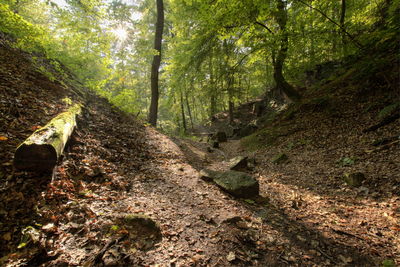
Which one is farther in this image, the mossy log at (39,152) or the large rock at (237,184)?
the large rock at (237,184)


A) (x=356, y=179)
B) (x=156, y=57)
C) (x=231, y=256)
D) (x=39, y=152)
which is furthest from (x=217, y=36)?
(x=231, y=256)

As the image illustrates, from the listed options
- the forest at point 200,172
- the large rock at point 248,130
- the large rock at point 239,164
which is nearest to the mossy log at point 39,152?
the forest at point 200,172

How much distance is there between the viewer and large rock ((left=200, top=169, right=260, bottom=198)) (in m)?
4.29

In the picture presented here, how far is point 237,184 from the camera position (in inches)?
173

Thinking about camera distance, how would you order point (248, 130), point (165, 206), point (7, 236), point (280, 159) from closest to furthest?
point (7, 236)
point (165, 206)
point (280, 159)
point (248, 130)

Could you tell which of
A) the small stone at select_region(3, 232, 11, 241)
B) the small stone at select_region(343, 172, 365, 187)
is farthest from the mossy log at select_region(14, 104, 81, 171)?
the small stone at select_region(343, 172, 365, 187)

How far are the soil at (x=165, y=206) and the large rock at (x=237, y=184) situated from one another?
0.19 meters

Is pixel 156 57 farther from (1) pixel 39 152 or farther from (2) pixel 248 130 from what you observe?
(1) pixel 39 152

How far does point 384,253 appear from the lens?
8.31ft

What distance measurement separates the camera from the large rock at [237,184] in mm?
4285

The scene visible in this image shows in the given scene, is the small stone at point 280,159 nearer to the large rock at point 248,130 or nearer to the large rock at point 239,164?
the large rock at point 239,164

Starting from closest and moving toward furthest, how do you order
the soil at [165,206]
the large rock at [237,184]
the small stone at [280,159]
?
the soil at [165,206], the large rock at [237,184], the small stone at [280,159]

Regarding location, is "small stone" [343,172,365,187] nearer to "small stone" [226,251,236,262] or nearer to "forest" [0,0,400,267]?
"forest" [0,0,400,267]

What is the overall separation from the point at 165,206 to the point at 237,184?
6.32 ft
